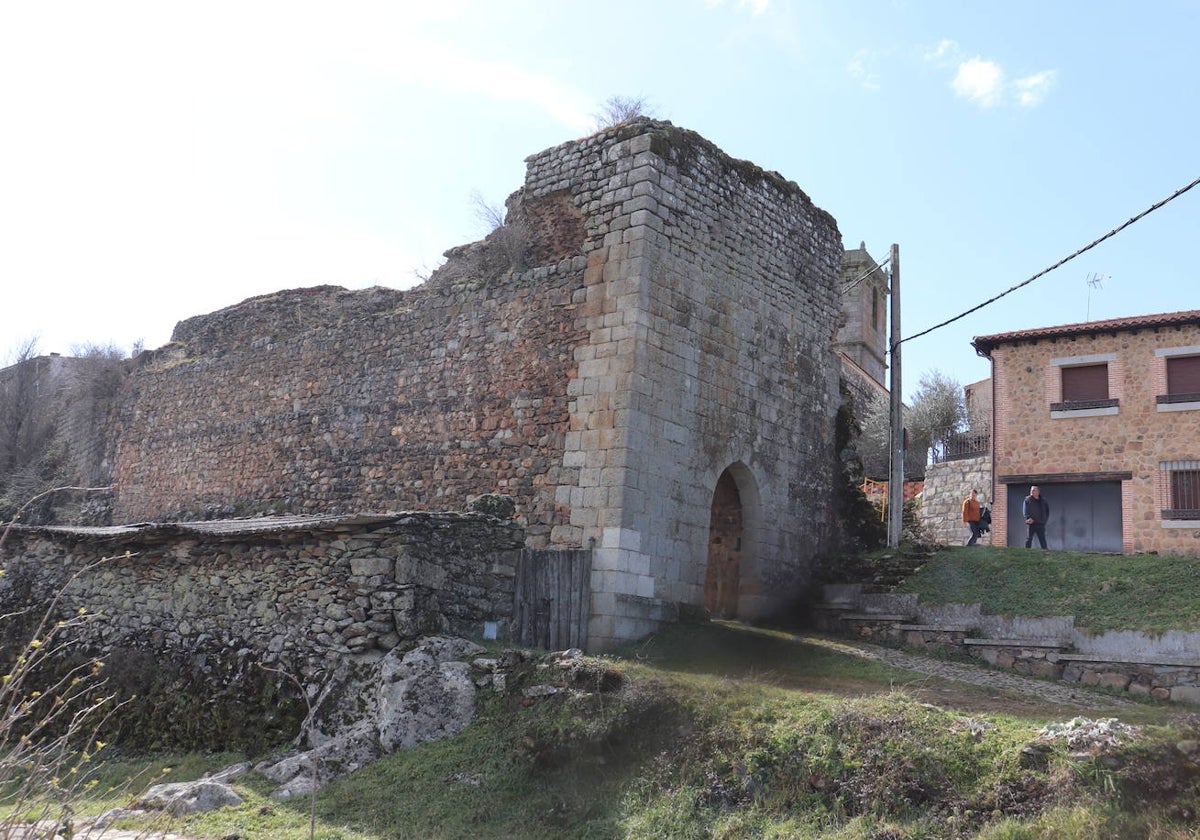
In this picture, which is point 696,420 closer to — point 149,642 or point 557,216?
point 557,216

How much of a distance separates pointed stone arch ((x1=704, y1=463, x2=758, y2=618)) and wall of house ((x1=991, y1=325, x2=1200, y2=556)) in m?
7.75

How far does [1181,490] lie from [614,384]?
11.3 meters

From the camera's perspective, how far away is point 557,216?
43.0 ft

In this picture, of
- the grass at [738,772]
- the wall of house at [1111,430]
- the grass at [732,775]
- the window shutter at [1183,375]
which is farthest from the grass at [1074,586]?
the window shutter at [1183,375]

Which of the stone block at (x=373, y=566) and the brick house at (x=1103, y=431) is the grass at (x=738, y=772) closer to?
the stone block at (x=373, y=566)

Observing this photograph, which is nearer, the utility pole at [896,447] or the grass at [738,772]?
the grass at [738,772]

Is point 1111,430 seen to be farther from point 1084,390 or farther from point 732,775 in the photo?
point 732,775

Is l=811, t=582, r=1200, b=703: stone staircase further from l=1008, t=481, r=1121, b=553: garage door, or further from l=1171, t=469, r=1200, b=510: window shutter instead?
l=1171, t=469, r=1200, b=510: window shutter

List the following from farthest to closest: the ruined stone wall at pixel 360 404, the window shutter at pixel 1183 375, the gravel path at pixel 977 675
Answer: the window shutter at pixel 1183 375 < the ruined stone wall at pixel 360 404 < the gravel path at pixel 977 675

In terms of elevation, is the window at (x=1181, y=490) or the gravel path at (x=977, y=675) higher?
the window at (x=1181, y=490)

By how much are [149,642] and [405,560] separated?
3606mm

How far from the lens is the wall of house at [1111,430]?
692 inches

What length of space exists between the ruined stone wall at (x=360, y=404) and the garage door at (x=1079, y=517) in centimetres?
1081

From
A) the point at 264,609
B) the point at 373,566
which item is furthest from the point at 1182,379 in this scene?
the point at 264,609
